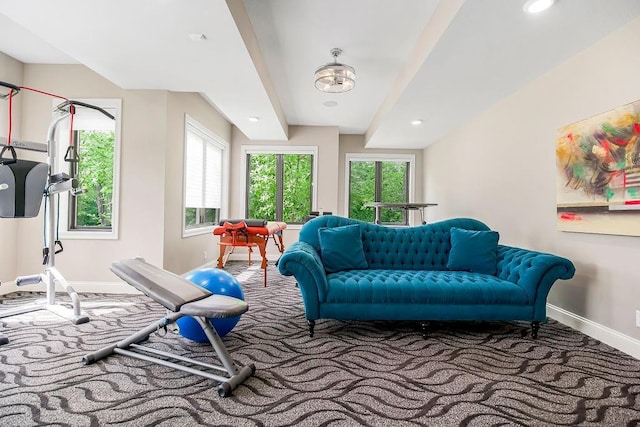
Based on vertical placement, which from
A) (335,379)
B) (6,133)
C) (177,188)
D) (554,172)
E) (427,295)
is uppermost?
(6,133)

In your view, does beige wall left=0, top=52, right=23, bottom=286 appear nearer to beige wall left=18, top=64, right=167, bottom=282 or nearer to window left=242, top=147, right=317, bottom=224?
beige wall left=18, top=64, right=167, bottom=282

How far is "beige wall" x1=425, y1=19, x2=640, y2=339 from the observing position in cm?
252

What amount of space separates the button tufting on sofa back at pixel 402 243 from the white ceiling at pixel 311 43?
1599 mm

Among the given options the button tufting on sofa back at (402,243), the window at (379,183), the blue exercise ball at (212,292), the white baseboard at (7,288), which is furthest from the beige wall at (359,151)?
the white baseboard at (7,288)

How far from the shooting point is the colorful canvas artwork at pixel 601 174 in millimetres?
2430

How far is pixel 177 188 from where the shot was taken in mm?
4441

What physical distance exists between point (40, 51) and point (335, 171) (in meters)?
4.71

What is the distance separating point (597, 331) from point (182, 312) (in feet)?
10.3

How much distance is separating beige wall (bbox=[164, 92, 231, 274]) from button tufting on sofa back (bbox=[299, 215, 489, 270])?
186 cm

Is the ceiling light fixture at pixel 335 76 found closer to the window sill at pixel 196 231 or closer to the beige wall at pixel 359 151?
the window sill at pixel 196 231

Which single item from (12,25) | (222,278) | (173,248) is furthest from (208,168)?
(222,278)

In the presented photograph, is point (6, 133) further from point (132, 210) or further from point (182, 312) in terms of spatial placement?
point (182, 312)

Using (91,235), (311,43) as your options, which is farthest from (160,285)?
(311,43)

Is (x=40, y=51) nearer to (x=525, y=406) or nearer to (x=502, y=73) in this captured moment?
(x=502, y=73)
